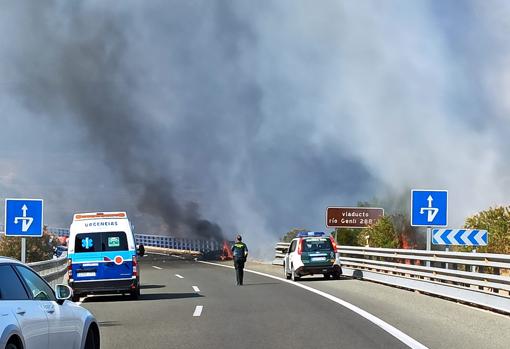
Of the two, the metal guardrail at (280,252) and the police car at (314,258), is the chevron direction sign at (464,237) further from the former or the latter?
the metal guardrail at (280,252)

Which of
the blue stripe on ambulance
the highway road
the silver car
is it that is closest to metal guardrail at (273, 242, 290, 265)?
the highway road

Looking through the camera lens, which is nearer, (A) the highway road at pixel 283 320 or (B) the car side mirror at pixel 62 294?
(B) the car side mirror at pixel 62 294

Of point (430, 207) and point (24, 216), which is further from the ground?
point (430, 207)

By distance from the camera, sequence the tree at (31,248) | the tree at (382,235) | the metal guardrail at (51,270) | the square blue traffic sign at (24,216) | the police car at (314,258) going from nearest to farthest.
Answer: the metal guardrail at (51,270), the square blue traffic sign at (24,216), the police car at (314,258), the tree at (382,235), the tree at (31,248)

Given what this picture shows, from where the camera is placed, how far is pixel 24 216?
2297 centimetres

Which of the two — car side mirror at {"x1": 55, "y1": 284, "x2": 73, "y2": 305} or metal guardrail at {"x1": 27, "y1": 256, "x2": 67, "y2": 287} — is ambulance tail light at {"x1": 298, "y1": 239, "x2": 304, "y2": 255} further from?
car side mirror at {"x1": 55, "y1": 284, "x2": 73, "y2": 305}

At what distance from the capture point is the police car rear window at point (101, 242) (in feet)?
68.3

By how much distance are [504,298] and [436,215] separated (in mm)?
10211

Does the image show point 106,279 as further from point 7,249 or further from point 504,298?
point 7,249

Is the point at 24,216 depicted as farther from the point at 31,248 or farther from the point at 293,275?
the point at 31,248

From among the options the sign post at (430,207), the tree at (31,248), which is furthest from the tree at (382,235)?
the tree at (31,248)

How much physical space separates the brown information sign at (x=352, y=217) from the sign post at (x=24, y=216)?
81.4ft

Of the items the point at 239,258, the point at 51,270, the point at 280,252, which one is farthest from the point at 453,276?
the point at 280,252

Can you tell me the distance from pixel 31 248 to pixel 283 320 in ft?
367
